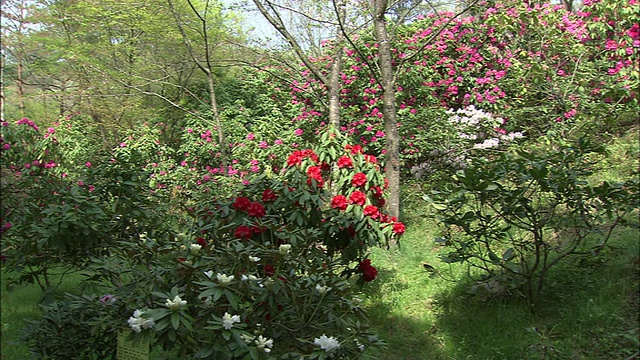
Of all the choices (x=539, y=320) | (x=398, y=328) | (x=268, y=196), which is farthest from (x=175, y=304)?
(x=539, y=320)

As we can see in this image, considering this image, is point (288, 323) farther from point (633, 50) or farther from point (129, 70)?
point (129, 70)

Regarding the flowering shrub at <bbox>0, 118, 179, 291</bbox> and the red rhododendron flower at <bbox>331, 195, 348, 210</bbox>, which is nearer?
the flowering shrub at <bbox>0, 118, 179, 291</bbox>

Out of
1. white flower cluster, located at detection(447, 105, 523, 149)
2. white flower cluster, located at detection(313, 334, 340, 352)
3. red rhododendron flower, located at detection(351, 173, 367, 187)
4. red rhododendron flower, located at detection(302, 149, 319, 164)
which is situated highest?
white flower cluster, located at detection(447, 105, 523, 149)

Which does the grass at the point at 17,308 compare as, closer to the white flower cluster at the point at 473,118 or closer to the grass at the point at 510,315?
the grass at the point at 510,315

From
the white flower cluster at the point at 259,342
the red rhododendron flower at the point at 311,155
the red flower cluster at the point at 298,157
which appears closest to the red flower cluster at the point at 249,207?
the red flower cluster at the point at 298,157

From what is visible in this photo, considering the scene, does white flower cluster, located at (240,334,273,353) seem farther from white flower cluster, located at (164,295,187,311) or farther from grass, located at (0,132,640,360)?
grass, located at (0,132,640,360)

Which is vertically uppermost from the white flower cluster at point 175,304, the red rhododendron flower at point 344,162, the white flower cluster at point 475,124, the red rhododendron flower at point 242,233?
the white flower cluster at point 475,124

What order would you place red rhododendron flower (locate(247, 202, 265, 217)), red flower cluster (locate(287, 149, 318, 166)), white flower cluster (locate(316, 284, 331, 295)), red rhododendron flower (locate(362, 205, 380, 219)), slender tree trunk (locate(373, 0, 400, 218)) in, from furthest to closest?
1. slender tree trunk (locate(373, 0, 400, 218))
2. red flower cluster (locate(287, 149, 318, 166))
3. red rhododendron flower (locate(362, 205, 380, 219))
4. red rhododendron flower (locate(247, 202, 265, 217))
5. white flower cluster (locate(316, 284, 331, 295))

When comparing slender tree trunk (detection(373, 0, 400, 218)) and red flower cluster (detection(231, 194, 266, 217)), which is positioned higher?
slender tree trunk (detection(373, 0, 400, 218))

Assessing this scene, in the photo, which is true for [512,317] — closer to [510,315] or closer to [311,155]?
[510,315]

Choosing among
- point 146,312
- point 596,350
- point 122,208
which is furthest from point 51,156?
point 596,350

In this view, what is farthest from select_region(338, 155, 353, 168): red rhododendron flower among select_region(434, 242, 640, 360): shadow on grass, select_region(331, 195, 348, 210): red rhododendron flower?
select_region(434, 242, 640, 360): shadow on grass

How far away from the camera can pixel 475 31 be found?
7.45m

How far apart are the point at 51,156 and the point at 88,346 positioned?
134 inches
